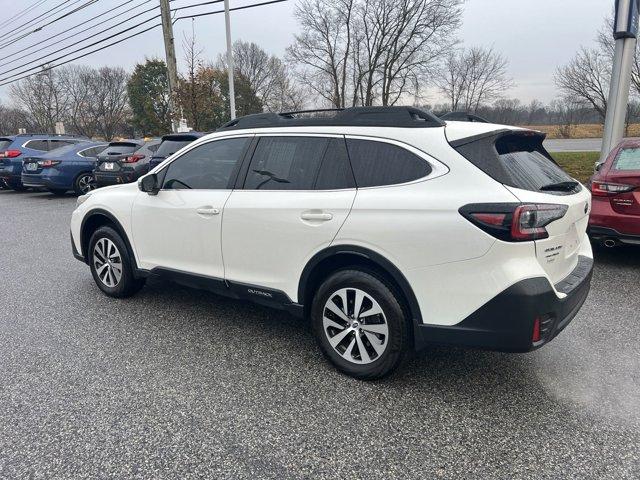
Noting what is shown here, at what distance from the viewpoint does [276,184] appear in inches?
131

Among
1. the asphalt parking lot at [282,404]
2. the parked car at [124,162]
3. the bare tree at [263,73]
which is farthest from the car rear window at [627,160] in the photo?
the bare tree at [263,73]

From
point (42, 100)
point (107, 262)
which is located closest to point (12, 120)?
point (42, 100)

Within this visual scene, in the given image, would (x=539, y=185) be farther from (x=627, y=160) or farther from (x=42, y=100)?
(x=42, y=100)

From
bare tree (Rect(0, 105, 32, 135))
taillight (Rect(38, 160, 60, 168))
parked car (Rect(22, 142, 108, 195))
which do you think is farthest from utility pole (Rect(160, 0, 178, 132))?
bare tree (Rect(0, 105, 32, 135))

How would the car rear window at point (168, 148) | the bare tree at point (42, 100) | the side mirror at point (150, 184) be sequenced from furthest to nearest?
the bare tree at point (42, 100) → the car rear window at point (168, 148) → the side mirror at point (150, 184)

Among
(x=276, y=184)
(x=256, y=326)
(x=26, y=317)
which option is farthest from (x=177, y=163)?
(x=26, y=317)

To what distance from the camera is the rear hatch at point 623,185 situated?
4.91 metres

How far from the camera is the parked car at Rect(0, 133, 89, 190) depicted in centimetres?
1412

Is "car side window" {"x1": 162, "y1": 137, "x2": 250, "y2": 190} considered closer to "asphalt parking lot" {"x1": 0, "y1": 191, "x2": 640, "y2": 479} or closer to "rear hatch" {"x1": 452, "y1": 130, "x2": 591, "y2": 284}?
"asphalt parking lot" {"x1": 0, "y1": 191, "x2": 640, "y2": 479}

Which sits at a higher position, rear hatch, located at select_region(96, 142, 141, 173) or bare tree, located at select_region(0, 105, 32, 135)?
bare tree, located at select_region(0, 105, 32, 135)

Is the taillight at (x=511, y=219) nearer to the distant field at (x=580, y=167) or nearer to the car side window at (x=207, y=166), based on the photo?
the car side window at (x=207, y=166)

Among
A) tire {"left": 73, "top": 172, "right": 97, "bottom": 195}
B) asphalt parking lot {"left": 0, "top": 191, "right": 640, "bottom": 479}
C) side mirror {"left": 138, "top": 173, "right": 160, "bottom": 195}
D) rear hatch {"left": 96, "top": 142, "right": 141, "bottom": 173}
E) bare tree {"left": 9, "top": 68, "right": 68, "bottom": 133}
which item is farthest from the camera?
bare tree {"left": 9, "top": 68, "right": 68, "bottom": 133}

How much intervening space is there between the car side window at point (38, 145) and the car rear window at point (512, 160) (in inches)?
598

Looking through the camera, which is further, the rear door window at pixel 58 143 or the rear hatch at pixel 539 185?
the rear door window at pixel 58 143
